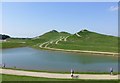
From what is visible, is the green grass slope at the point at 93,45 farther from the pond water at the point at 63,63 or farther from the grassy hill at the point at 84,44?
the pond water at the point at 63,63

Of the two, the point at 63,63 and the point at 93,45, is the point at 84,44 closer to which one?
the point at 93,45

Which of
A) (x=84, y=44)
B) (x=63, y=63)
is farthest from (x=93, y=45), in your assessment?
(x=63, y=63)

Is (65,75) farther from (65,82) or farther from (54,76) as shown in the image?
(65,82)

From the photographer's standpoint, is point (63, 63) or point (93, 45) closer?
point (63, 63)

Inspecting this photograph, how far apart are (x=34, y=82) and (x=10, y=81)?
2206 mm

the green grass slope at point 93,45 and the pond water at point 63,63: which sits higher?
the green grass slope at point 93,45

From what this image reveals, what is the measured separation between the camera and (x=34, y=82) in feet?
72.4

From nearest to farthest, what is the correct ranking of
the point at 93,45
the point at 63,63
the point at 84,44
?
the point at 63,63, the point at 93,45, the point at 84,44

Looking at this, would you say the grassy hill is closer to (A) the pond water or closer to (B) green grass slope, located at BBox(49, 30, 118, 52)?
(B) green grass slope, located at BBox(49, 30, 118, 52)

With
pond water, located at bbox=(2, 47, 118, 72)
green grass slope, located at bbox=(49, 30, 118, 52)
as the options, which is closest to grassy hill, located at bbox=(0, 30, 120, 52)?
green grass slope, located at bbox=(49, 30, 118, 52)

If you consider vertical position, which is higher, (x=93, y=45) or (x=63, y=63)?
(x=93, y=45)

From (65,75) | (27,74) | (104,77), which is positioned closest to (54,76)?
(65,75)

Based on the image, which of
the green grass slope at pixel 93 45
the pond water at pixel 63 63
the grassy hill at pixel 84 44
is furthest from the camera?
the grassy hill at pixel 84 44

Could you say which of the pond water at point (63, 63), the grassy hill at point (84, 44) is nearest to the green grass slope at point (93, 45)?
the grassy hill at point (84, 44)
